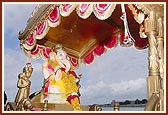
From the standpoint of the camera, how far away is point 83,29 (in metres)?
5.59

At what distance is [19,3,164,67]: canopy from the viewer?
4137 mm

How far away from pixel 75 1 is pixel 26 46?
6.54 feet

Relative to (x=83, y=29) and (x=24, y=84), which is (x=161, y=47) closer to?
(x=83, y=29)

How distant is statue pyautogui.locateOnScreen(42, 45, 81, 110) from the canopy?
0.34 m

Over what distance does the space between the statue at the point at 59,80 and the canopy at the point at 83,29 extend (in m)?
0.34

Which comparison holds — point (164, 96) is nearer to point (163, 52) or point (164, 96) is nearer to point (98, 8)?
point (163, 52)

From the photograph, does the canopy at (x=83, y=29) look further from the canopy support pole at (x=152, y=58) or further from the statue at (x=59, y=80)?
the statue at (x=59, y=80)

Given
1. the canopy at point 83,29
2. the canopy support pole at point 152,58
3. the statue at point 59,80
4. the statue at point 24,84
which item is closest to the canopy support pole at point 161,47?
the canopy support pole at point 152,58

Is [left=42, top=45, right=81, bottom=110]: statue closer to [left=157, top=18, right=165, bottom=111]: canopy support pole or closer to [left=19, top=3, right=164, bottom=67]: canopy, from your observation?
[left=19, top=3, right=164, bottom=67]: canopy

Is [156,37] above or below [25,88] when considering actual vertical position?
above

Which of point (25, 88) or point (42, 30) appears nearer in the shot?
point (42, 30)

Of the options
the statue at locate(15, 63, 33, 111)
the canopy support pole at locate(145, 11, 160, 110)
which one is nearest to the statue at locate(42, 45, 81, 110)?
the statue at locate(15, 63, 33, 111)

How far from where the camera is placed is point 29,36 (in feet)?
17.5

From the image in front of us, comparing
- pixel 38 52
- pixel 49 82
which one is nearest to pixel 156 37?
pixel 49 82
